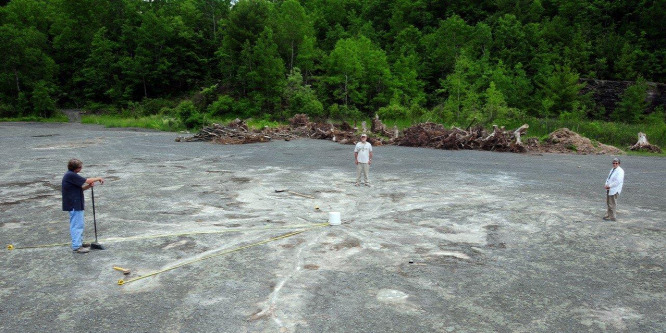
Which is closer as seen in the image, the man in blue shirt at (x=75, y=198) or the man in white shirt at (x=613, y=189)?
the man in blue shirt at (x=75, y=198)

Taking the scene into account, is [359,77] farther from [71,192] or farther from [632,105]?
[71,192]

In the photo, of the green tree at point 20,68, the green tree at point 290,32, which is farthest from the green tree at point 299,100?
the green tree at point 20,68

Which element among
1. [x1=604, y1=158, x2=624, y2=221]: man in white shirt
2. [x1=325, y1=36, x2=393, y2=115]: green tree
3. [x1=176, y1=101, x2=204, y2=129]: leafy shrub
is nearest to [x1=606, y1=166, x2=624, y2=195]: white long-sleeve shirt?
[x1=604, y1=158, x2=624, y2=221]: man in white shirt

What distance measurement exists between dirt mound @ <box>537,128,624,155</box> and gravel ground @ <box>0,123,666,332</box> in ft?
30.9

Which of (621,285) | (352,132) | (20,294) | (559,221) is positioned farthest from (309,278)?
(352,132)

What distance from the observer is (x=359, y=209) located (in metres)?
11.4

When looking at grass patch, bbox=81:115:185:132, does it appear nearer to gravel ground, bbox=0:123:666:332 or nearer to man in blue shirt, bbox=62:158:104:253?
gravel ground, bbox=0:123:666:332

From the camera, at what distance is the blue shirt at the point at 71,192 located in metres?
7.98

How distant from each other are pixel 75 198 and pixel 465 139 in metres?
21.9

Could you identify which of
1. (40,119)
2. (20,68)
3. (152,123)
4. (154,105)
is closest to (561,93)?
(152,123)

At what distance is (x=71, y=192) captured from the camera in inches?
315

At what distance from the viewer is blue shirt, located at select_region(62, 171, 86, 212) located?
7977mm

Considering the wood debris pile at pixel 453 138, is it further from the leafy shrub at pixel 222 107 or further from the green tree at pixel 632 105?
the leafy shrub at pixel 222 107

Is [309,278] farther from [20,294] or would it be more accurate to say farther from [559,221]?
[559,221]
